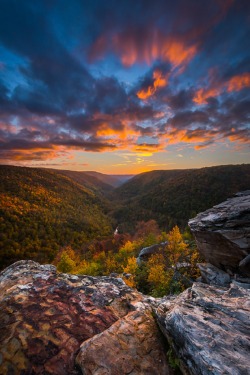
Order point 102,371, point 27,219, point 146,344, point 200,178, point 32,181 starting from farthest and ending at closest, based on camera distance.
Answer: point 32,181 < point 200,178 < point 27,219 < point 146,344 < point 102,371

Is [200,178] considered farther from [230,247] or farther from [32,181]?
[32,181]

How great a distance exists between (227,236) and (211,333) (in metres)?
10.2

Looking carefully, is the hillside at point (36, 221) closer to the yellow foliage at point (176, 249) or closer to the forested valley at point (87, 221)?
the forested valley at point (87, 221)

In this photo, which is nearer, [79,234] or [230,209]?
[230,209]

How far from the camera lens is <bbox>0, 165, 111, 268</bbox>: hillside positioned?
9169 centimetres

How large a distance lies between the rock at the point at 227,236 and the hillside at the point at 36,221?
9290 centimetres

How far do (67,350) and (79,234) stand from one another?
11483 centimetres

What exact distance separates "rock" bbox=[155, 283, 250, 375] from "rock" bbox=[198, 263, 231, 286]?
306 inches

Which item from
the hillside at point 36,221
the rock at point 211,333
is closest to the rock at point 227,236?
the rock at point 211,333

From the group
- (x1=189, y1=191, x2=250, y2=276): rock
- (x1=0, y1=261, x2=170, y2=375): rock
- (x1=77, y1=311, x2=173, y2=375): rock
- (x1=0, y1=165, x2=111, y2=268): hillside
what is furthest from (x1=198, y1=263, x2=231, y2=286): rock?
(x1=0, y1=165, x2=111, y2=268): hillside

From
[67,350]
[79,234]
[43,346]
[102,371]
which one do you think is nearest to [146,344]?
[102,371]

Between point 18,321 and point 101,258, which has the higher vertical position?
point 18,321

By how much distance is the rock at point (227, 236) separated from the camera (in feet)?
46.0

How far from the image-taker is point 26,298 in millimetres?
9602
